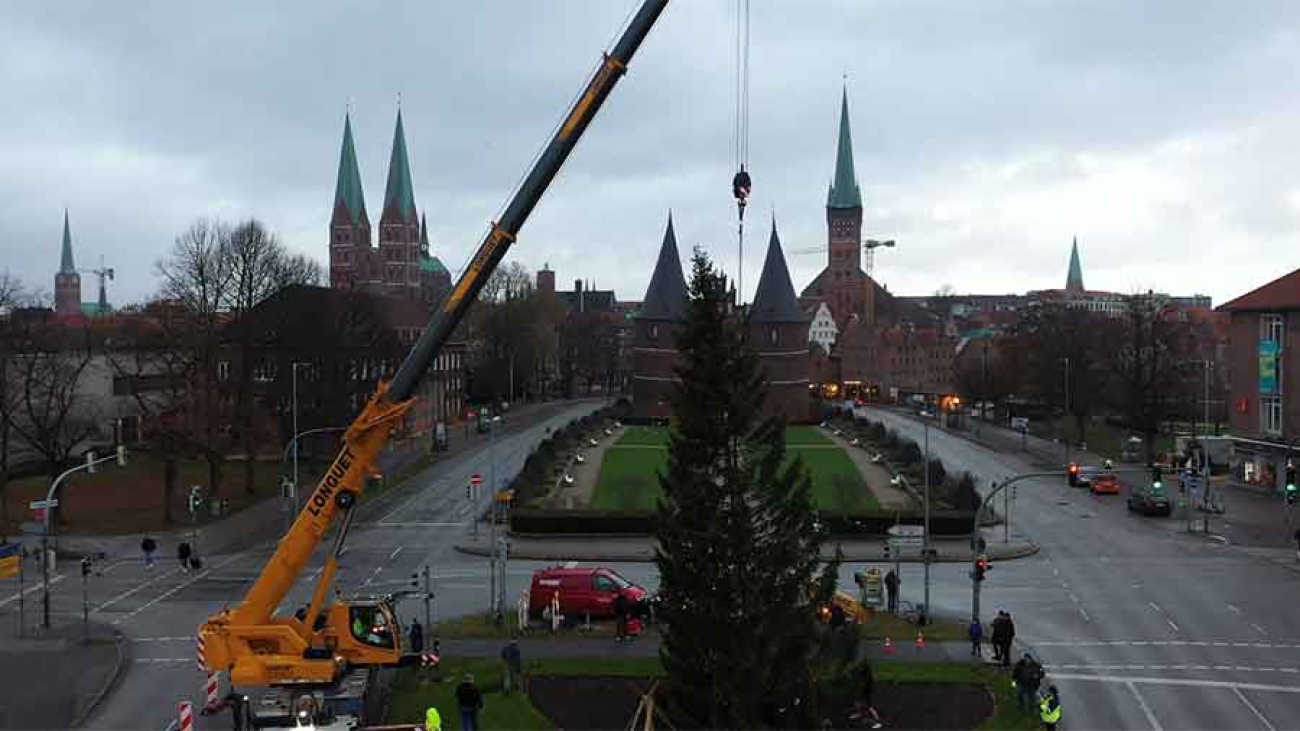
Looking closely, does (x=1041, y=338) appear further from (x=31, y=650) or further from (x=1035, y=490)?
(x=31, y=650)

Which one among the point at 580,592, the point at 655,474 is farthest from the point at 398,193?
A: the point at 580,592

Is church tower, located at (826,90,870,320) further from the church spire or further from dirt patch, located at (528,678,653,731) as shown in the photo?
dirt patch, located at (528,678,653,731)

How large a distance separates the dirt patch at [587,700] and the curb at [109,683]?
351 inches

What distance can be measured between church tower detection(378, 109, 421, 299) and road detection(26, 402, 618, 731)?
10737cm

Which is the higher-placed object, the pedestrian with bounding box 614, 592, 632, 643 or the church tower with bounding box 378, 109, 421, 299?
the church tower with bounding box 378, 109, 421, 299

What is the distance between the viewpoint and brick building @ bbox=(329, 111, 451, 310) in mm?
152375

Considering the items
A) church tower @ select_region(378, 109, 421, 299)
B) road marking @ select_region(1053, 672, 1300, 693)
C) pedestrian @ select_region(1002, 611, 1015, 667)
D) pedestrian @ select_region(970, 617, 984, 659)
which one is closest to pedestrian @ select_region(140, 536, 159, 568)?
pedestrian @ select_region(970, 617, 984, 659)

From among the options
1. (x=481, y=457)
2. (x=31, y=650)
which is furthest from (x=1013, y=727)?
(x=481, y=457)

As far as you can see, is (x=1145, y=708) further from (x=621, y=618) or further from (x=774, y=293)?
(x=774, y=293)

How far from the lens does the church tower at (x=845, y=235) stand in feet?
572

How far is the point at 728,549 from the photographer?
68.6 ft

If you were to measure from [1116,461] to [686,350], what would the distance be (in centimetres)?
5911

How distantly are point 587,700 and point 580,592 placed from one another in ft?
23.5

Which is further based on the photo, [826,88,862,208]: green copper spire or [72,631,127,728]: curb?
[826,88,862,208]: green copper spire
